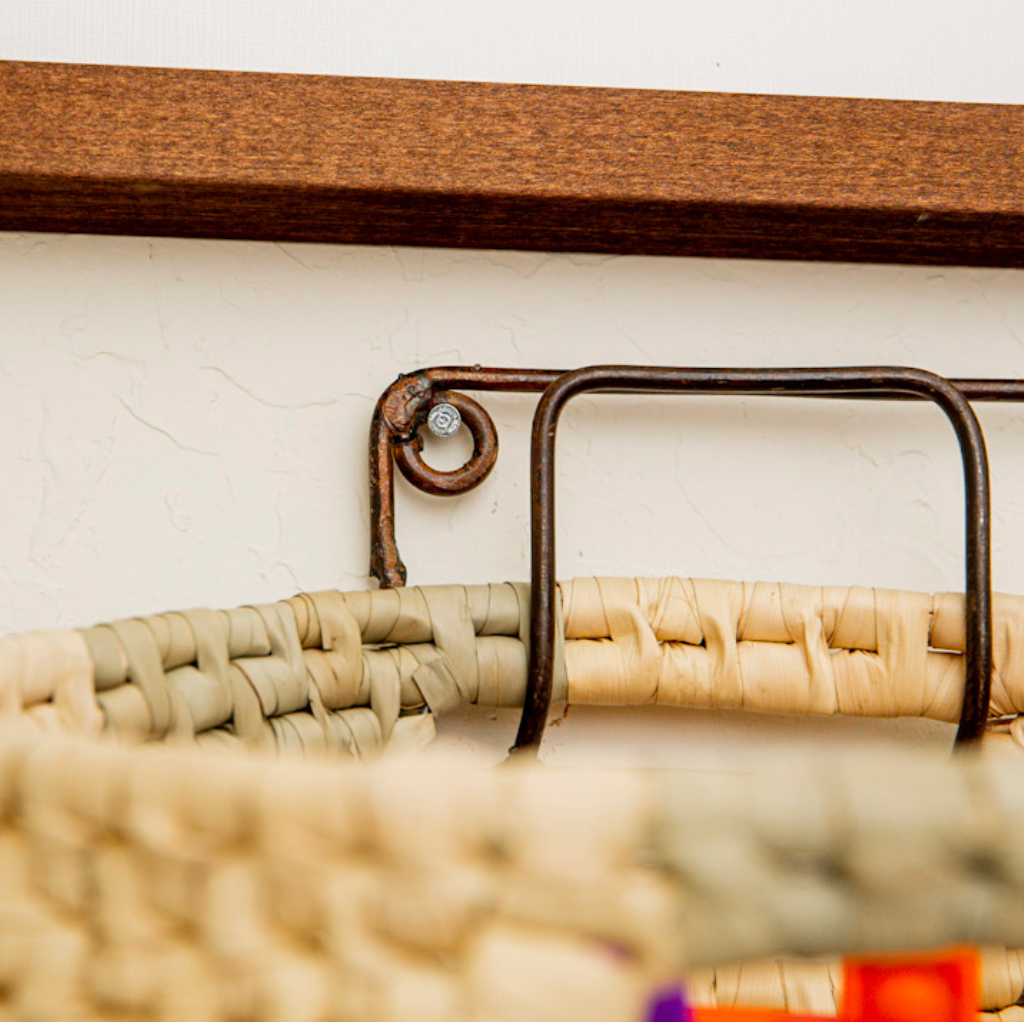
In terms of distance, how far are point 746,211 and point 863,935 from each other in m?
0.43

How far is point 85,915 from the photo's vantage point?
0.67ft

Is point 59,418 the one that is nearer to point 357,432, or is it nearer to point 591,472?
point 357,432

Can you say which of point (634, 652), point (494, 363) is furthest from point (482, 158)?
point (634, 652)

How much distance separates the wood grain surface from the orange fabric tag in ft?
1.35

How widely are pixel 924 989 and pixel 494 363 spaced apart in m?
0.43

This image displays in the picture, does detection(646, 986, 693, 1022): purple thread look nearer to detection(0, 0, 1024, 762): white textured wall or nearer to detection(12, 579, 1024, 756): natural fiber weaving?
detection(12, 579, 1024, 756): natural fiber weaving

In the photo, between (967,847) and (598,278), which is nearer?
(967,847)

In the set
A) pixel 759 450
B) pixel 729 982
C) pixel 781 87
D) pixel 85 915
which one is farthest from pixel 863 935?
pixel 781 87

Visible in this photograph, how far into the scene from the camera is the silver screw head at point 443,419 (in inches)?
20.7

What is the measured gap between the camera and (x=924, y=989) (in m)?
0.19

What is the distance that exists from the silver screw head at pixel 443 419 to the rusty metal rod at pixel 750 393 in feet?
0.26

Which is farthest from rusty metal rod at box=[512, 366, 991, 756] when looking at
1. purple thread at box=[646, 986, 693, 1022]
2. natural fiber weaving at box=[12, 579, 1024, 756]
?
purple thread at box=[646, 986, 693, 1022]

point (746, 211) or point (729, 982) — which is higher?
point (746, 211)

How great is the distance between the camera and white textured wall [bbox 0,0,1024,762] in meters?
0.55
